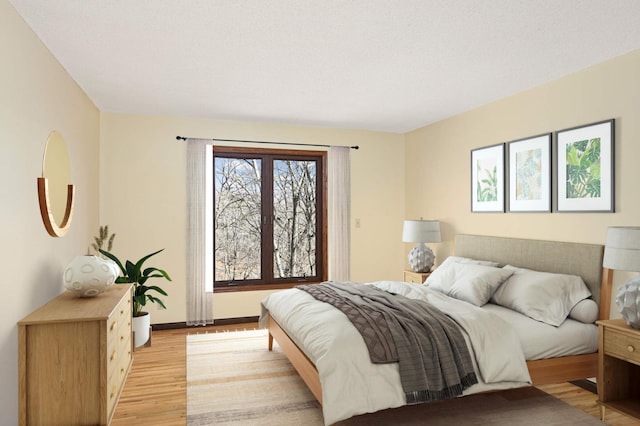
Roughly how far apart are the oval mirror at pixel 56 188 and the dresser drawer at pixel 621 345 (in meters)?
3.77

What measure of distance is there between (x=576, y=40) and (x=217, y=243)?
166 inches

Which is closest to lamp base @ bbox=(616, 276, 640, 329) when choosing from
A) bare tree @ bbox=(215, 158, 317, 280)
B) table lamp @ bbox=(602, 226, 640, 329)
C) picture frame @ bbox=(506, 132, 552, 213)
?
table lamp @ bbox=(602, 226, 640, 329)

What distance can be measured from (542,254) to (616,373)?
1115mm

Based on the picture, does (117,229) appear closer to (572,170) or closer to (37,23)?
(37,23)

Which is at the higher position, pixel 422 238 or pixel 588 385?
pixel 422 238

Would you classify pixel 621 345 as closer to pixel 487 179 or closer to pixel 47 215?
pixel 487 179

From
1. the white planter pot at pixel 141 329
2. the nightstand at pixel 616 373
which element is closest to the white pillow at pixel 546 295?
the nightstand at pixel 616 373

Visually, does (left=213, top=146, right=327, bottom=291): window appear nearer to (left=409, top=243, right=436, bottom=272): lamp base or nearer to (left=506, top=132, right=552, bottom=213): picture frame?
(left=409, top=243, right=436, bottom=272): lamp base

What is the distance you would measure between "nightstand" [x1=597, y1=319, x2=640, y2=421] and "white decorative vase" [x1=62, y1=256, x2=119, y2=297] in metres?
3.39

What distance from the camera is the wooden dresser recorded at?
2438 mm

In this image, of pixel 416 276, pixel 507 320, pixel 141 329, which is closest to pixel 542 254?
pixel 507 320

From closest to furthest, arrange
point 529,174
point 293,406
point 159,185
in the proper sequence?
point 293,406 → point 529,174 → point 159,185

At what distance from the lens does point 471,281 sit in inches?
144

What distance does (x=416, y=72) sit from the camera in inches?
138
